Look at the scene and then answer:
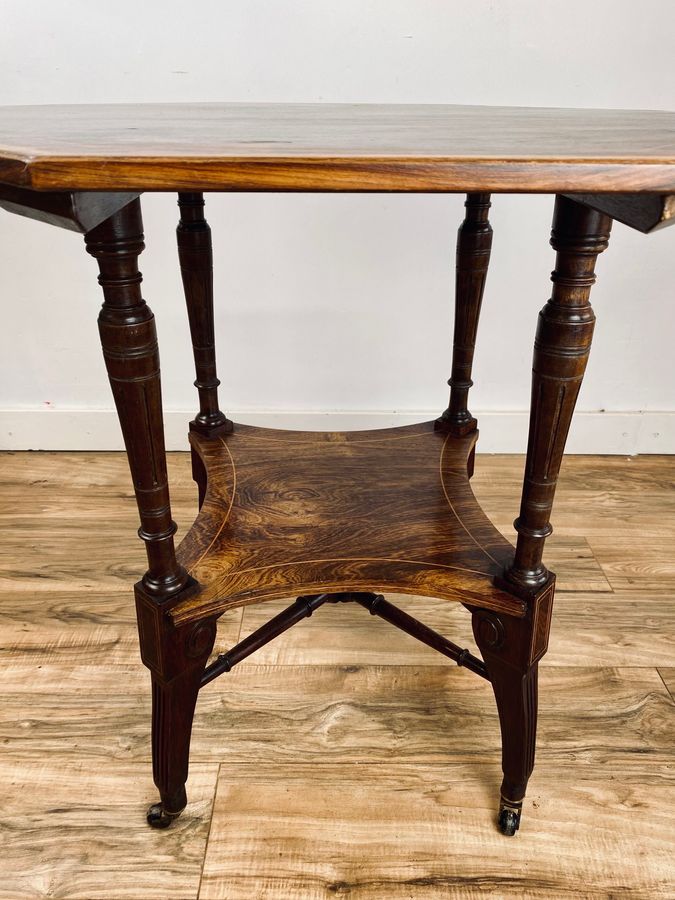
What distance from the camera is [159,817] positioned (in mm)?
1007

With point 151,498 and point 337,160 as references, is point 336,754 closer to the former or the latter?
point 151,498

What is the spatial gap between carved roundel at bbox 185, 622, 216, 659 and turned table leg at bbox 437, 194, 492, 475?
1.90ft

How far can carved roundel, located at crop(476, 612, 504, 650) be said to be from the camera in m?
0.92

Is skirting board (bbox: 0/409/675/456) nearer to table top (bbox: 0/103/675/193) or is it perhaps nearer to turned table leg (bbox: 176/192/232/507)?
turned table leg (bbox: 176/192/232/507)

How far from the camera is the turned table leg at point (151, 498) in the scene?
28.2 inches


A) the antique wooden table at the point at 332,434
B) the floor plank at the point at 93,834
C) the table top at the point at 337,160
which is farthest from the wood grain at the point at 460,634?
the table top at the point at 337,160

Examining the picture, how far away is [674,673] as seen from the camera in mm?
1274

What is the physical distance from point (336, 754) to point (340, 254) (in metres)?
1.11

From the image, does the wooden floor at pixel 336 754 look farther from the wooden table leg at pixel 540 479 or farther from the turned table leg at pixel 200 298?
the turned table leg at pixel 200 298

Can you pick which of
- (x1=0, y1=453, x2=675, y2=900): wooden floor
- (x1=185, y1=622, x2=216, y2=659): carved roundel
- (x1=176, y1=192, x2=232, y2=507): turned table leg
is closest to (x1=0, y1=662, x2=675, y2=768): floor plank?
(x1=0, y1=453, x2=675, y2=900): wooden floor

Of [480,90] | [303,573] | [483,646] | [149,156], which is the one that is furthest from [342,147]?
[480,90]

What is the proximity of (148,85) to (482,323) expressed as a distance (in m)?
0.92

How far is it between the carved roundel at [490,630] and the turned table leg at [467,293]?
0.45 metres

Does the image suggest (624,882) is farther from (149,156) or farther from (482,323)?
(482,323)
